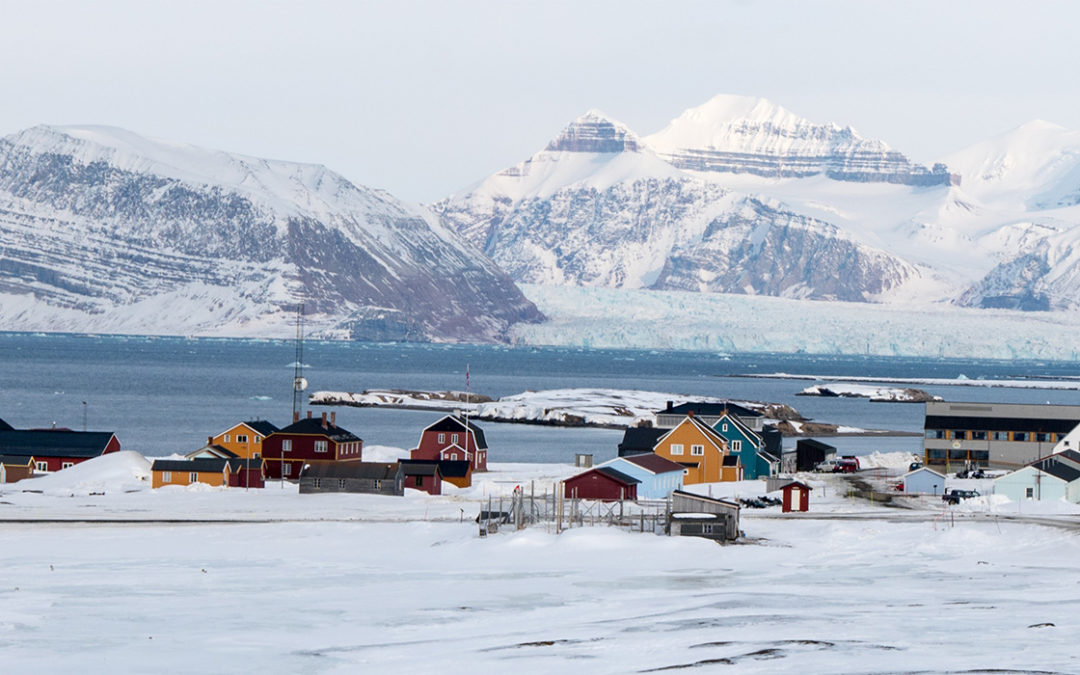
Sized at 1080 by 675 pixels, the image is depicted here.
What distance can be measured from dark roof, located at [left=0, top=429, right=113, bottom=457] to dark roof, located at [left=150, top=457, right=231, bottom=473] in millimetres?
9550

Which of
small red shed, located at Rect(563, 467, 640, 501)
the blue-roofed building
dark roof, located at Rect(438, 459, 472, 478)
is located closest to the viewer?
small red shed, located at Rect(563, 467, 640, 501)

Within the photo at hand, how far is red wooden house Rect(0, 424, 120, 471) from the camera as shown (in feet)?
317

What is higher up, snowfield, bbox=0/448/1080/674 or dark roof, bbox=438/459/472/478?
dark roof, bbox=438/459/472/478

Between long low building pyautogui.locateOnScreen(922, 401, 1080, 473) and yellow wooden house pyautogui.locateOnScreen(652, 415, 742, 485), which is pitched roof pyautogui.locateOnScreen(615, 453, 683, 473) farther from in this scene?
long low building pyautogui.locateOnScreen(922, 401, 1080, 473)

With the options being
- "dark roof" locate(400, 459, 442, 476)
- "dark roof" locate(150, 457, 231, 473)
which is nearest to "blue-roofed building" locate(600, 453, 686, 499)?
"dark roof" locate(400, 459, 442, 476)

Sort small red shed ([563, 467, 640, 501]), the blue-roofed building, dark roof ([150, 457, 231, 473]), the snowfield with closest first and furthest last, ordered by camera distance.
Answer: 1. the snowfield
2. small red shed ([563, 467, 640, 501])
3. the blue-roofed building
4. dark roof ([150, 457, 231, 473])

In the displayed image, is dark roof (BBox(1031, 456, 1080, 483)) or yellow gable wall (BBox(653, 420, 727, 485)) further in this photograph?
yellow gable wall (BBox(653, 420, 727, 485))

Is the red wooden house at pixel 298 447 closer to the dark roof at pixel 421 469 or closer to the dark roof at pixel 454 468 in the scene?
the dark roof at pixel 454 468

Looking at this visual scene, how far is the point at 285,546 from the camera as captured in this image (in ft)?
213

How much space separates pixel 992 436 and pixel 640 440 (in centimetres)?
2520

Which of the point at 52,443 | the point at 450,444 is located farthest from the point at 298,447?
the point at 52,443

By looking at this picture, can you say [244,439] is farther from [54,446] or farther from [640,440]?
[640,440]

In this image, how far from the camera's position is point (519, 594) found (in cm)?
5341

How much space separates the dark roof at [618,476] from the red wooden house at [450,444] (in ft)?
70.3
